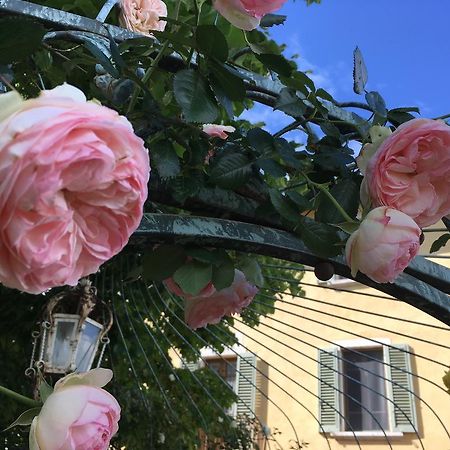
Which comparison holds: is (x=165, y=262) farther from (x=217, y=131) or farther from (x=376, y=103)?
(x=376, y=103)

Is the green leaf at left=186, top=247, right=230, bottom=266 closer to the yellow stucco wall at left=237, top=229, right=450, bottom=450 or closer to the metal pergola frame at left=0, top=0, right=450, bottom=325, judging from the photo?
the metal pergola frame at left=0, top=0, right=450, bottom=325

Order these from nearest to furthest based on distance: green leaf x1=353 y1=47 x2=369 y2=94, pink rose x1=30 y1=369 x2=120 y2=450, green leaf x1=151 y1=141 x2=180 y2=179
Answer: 1. pink rose x1=30 y1=369 x2=120 y2=450
2. green leaf x1=151 y1=141 x2=180 y2=179
3. green leaf x1=353 y1=47 x2=369 y2=94

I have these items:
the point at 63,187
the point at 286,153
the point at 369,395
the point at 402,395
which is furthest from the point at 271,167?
the point at 369,395

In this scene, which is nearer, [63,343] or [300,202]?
[300,202]

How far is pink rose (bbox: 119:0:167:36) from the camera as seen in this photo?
42.8 inches

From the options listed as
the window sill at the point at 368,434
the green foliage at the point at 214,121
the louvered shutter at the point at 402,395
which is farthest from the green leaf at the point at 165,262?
the window sill at the point at 368,434

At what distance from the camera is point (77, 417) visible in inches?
20.3

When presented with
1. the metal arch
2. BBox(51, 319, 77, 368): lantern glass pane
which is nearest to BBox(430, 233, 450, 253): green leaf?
the metal arch

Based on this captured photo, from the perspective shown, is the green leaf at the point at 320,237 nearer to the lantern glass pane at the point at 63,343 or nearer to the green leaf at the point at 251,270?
the green leaf at the point at 251,270

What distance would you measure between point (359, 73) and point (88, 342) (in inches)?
48.9

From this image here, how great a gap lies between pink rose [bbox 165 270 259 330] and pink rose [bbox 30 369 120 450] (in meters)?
0.30

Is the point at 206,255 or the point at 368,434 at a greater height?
the point at 368,434

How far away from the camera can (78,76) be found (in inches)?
44.9

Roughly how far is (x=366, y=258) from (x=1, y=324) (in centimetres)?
214
